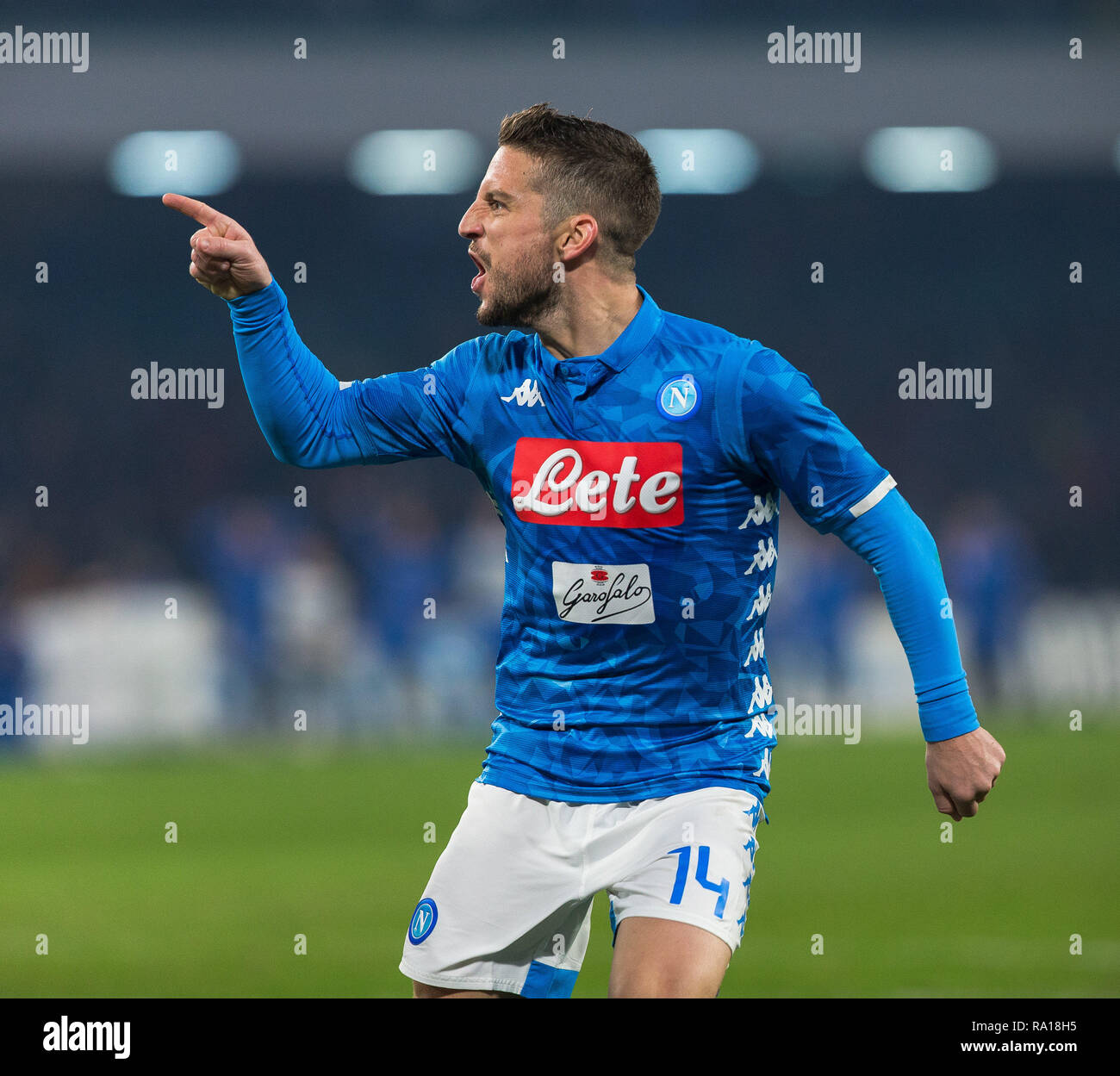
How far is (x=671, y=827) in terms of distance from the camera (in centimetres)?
322

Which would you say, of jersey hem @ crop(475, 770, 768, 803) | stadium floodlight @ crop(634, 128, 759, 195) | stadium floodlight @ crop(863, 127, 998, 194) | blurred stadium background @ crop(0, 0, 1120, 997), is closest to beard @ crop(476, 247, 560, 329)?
jersey hem @ crop(475, 770, 768, 803)

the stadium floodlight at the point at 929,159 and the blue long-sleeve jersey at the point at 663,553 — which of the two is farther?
the stadium floodlight at the point at 929,159

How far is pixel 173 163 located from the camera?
17.3m

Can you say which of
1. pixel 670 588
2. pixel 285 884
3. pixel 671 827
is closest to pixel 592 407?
pixel 670 588

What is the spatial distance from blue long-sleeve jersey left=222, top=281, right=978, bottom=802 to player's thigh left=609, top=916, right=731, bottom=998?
1.01ft

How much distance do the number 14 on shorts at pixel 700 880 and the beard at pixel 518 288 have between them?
4.01 ft

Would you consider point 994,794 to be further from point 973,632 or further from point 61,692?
point 61,692

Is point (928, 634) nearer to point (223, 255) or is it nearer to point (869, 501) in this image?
point (869, 501)

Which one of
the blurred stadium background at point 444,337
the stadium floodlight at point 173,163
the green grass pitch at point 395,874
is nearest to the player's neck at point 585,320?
the green grass pitch at point 395,874

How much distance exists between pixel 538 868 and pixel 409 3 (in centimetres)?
1638

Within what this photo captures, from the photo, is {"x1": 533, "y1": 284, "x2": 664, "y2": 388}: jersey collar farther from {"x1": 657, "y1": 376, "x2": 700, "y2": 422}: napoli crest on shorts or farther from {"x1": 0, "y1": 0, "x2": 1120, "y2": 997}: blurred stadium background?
{"x1": 0, "y1": 0, "x2": 1120, "y2": 997}: blurred stadium background

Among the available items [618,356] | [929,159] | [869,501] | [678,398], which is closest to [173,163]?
[929,159]

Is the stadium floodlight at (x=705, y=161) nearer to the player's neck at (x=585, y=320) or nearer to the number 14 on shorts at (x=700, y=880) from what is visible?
the player's neck at (x=585, y=320)

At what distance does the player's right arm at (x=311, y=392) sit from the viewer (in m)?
3.52
